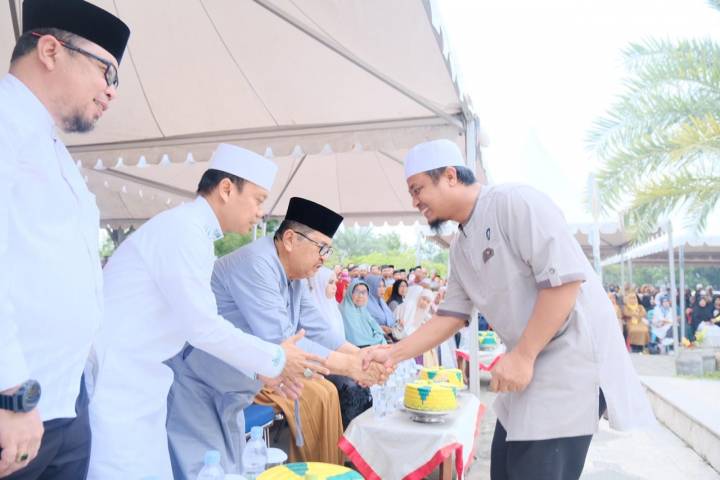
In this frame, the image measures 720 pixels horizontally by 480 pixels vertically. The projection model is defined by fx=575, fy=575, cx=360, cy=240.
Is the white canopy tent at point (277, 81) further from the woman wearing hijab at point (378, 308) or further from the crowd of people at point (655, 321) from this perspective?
the crowd of people at point (655, 321)

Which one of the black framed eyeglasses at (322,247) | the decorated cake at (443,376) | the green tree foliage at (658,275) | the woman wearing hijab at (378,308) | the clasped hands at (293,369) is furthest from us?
the green tree foliage at (658,275)

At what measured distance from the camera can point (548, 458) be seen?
1.92m

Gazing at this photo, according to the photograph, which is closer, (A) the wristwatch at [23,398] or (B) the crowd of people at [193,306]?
(A) the wristwatch at [23,398]

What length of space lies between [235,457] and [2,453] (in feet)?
5.64

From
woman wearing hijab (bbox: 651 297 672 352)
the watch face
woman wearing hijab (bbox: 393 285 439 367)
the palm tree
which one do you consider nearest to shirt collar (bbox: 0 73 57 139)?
the watch face

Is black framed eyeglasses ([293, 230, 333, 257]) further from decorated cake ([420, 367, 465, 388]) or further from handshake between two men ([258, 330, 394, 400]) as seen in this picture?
decorated cake ([420, 367, 465, 388])

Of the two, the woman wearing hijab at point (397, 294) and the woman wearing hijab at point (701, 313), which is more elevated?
the woman wearing hijab at point (397, 294)

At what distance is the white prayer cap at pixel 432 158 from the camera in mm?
2373

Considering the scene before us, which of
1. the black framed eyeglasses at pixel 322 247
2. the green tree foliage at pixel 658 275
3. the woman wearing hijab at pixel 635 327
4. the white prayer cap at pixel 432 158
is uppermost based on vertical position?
the green tree foliage at pixel 658 275

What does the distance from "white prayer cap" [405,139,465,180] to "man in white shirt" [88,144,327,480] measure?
2.96 ft

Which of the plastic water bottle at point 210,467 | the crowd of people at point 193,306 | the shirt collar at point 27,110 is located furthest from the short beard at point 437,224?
the shirt collar at point 27,110

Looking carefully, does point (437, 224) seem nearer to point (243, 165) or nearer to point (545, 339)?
point (545, 339)

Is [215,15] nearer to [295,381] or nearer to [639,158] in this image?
[295,381]

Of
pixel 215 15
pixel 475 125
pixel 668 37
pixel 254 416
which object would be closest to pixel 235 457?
pixel 254 416
